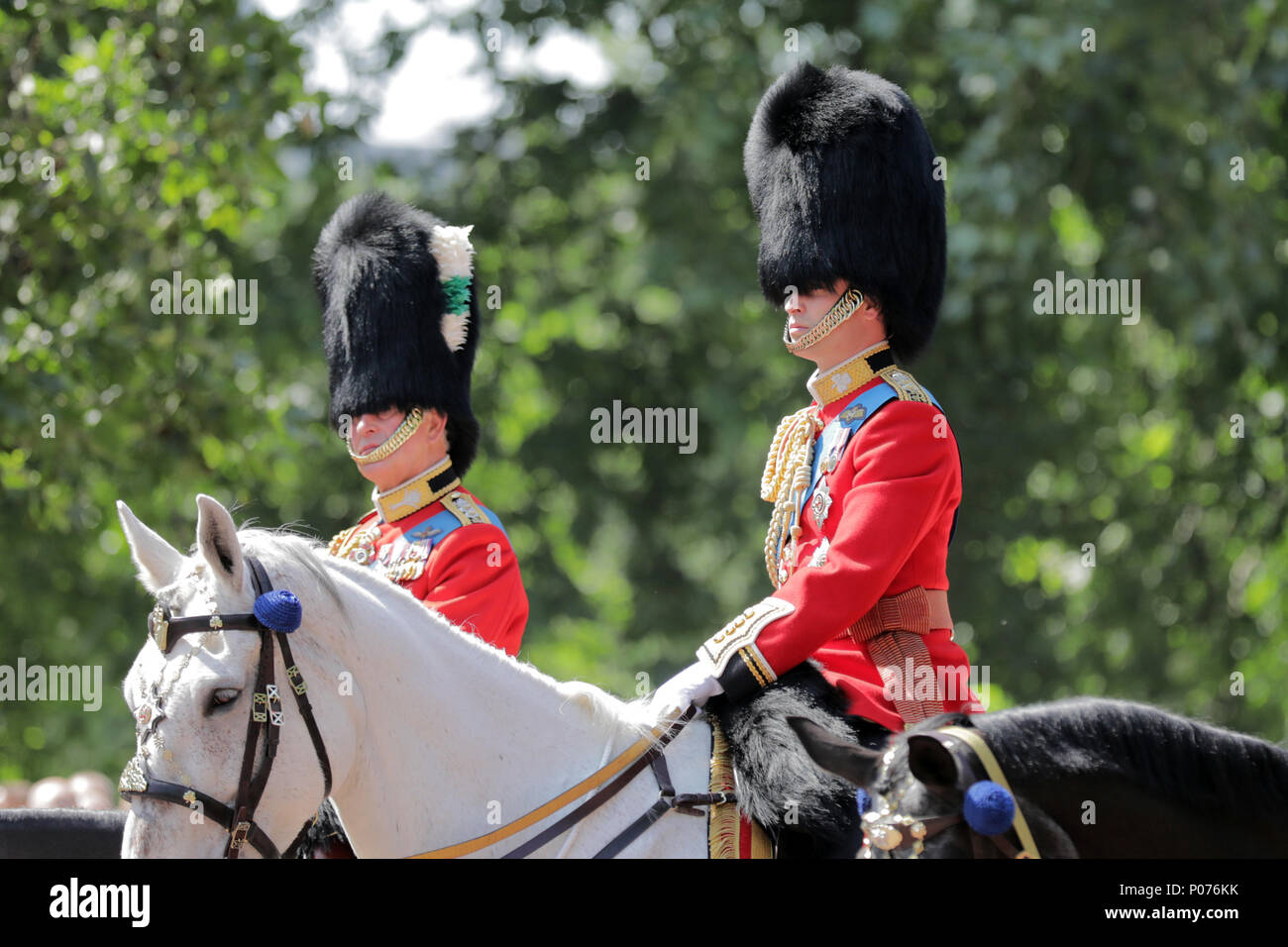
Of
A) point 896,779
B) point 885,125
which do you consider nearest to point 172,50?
point 885,125

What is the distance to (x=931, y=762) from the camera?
267cm

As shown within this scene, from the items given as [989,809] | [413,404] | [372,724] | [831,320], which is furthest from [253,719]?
[413,404]

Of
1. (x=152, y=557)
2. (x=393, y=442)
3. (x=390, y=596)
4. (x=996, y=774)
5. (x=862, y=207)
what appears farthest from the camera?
(x=393, y=442)

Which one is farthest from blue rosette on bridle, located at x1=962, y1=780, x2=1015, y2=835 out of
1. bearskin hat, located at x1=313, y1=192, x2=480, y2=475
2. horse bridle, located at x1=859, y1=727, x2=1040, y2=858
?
bearskin hat, located at x1=313, y1=192, x2=480, y2=475

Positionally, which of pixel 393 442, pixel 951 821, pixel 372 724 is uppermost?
pixel 393 442

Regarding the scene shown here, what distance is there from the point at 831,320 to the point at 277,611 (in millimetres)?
1609

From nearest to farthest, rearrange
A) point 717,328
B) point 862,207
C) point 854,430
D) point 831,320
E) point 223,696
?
point 223,696 < point 854,430 < point 831,320 < point 862,207 < point 717,328

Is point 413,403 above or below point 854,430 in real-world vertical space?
above

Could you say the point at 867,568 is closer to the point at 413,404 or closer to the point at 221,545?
the point at 221,545

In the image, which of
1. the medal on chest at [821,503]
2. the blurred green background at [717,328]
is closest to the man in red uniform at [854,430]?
the medal on chest at [821,503]

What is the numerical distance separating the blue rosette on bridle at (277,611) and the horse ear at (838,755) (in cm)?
100

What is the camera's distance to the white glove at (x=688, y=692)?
11.2ft
